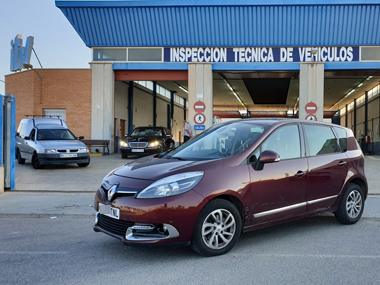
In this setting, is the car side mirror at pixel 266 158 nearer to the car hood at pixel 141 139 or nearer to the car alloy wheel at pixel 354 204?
the car alloy wheel at pixel 354 204

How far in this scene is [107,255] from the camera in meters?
4.46

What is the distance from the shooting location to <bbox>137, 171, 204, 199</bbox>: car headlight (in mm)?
4141

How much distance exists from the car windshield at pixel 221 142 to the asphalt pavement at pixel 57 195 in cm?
250

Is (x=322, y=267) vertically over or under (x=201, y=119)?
under

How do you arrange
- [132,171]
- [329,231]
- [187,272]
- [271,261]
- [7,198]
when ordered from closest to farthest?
[187,272] < [271,261] < [132,171] < [329,231] < [7,198]

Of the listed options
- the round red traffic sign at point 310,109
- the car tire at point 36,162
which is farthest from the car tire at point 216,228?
the round red traffic sign at point 310,109

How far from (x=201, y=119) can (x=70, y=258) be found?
17.1 metres

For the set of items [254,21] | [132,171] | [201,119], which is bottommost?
[132,171]

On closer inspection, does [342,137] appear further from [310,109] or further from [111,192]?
[310,109]

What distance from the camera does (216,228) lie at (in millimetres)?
4336

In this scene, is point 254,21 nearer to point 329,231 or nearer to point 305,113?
point 305,113

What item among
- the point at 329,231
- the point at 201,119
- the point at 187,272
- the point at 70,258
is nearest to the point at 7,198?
the point at 70,258

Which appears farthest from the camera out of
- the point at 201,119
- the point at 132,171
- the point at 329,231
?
the point at 201,119

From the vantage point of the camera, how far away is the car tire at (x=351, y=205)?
19.3 feet
